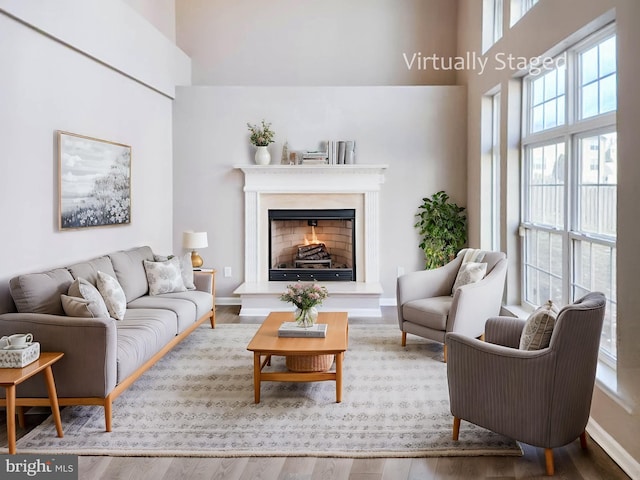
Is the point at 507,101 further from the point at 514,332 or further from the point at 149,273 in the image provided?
the point at 149,273

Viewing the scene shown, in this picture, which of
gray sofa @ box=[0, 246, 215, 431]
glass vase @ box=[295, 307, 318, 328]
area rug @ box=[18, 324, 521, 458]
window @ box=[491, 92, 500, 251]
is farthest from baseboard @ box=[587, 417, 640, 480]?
window @ box=[491, 92, 500, 251]

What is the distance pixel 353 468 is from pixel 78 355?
5.64 ft

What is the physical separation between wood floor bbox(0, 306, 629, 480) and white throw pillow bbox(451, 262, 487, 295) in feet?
6.33

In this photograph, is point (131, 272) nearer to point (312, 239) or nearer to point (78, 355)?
point (78, 355)

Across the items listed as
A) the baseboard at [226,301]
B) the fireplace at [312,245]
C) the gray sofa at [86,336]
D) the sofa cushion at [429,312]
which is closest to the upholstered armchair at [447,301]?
the sofa cushion at [429,312]

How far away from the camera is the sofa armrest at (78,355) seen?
328 cm

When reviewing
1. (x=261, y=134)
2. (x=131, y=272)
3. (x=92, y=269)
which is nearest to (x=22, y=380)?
(x=92, y=269)

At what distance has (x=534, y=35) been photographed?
438cm

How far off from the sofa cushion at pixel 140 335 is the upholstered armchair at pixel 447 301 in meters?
2.05

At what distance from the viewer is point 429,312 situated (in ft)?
15.5

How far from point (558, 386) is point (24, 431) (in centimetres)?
301

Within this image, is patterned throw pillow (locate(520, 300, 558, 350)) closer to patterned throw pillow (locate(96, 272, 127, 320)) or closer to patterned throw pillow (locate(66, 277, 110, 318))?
patterned throw pillow (locate(66, 277, 110, 318))

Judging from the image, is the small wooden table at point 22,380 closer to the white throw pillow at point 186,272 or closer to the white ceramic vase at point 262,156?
the white throw pillow at point 186,272

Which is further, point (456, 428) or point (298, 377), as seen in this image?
point (298, 377)
